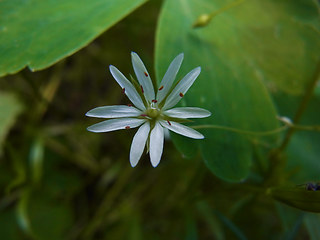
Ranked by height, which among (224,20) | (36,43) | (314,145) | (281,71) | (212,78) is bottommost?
(314,145)

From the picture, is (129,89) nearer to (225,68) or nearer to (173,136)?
(173,136)

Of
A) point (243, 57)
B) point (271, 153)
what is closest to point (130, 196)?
point (271, 153)

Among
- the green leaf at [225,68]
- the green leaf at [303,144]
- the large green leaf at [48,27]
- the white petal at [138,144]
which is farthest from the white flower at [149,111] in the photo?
the green leaf at [303,144]

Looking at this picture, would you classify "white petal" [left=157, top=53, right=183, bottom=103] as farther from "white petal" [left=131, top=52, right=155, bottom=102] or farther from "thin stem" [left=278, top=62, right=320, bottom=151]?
"thin stem" [left=278, top=62, right=320, bottom=151]

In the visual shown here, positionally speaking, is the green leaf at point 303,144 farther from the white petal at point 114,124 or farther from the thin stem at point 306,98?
the white petal at point 114,124

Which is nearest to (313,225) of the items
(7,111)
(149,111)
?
(149,111)

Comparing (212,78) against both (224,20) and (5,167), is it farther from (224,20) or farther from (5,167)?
(5,167)
